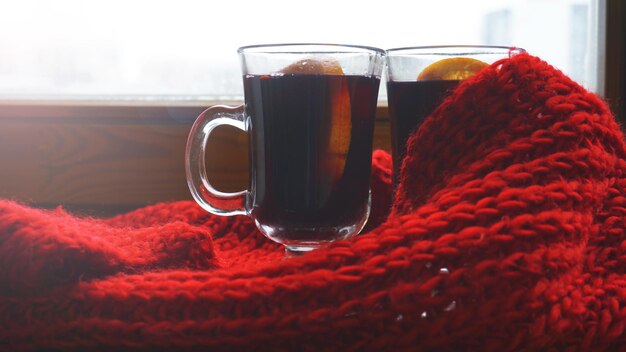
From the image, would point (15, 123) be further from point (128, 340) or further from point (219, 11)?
point (128, 340)

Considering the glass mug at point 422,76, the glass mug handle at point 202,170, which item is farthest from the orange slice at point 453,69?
the glass mug handle at point 202,170

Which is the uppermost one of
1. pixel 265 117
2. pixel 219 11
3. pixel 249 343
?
pixel 219 11

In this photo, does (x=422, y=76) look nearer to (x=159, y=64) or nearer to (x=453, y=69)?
(x=453, y=69)

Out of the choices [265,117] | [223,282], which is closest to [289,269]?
[223,282]

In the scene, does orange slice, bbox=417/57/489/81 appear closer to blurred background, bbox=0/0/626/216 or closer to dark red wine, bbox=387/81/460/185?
dark red wine, bbox=387/81/460/185

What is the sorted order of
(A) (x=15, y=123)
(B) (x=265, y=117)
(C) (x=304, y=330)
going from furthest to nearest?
(A) (x=15, y=123) → (B) (x=265, y=117) → (C) (x=304, y=330)

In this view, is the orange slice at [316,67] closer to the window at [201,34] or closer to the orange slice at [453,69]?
the orange slice at [453,69]

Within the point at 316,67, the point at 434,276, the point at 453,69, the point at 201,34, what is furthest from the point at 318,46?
the point at 201,34
